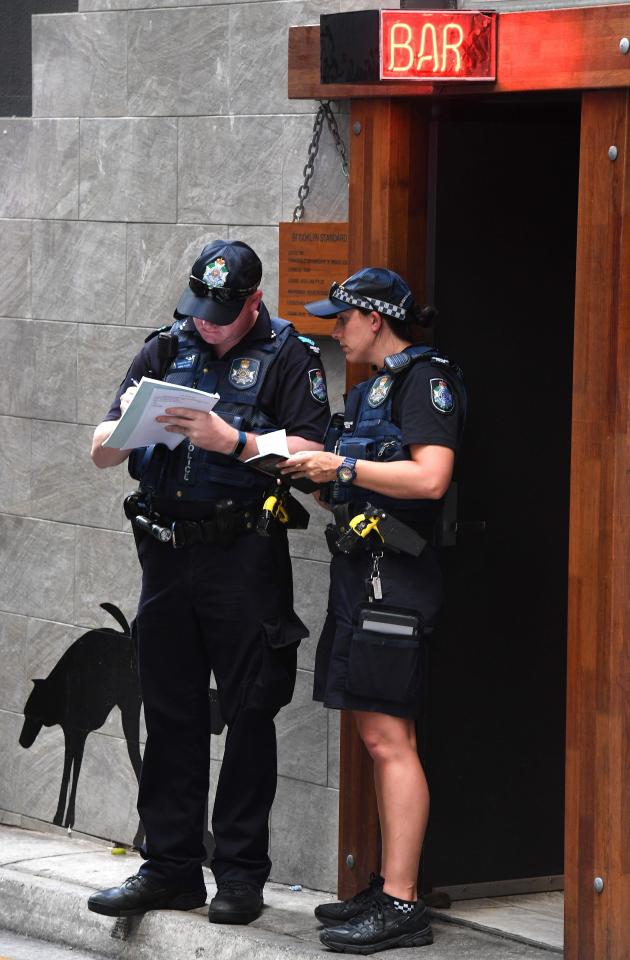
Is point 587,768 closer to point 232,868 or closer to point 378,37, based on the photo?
point 232,868

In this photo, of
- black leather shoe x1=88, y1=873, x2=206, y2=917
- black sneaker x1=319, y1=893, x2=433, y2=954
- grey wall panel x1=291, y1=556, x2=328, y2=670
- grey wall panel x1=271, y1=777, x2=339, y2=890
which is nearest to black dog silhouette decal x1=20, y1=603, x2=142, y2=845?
grey wall panel x1=271, y1=777, x2=339, y2=890

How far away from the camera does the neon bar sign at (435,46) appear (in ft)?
17.0

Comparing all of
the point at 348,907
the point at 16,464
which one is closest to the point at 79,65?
the point at 16,464

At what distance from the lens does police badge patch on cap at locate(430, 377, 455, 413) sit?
5195 millimetres

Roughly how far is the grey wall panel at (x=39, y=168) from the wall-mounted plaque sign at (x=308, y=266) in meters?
1.18

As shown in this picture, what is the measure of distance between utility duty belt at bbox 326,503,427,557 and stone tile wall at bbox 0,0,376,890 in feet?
2.77

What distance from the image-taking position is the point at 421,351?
17.5 ft

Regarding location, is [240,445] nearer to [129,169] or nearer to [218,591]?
[218,591]

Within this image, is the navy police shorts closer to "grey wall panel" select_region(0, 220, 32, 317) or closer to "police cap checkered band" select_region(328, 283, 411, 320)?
"police cap checkered band" select_region(328, 283, 411, 320)

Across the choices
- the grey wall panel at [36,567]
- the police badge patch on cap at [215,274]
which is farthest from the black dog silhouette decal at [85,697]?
the police badge patch on cap at [215,274]

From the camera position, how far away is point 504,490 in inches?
237

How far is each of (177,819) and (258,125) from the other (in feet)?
7.75

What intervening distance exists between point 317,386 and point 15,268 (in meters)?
2.03

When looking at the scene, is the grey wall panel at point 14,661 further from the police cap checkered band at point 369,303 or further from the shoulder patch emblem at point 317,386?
the police cap checkered band at point 369,303
